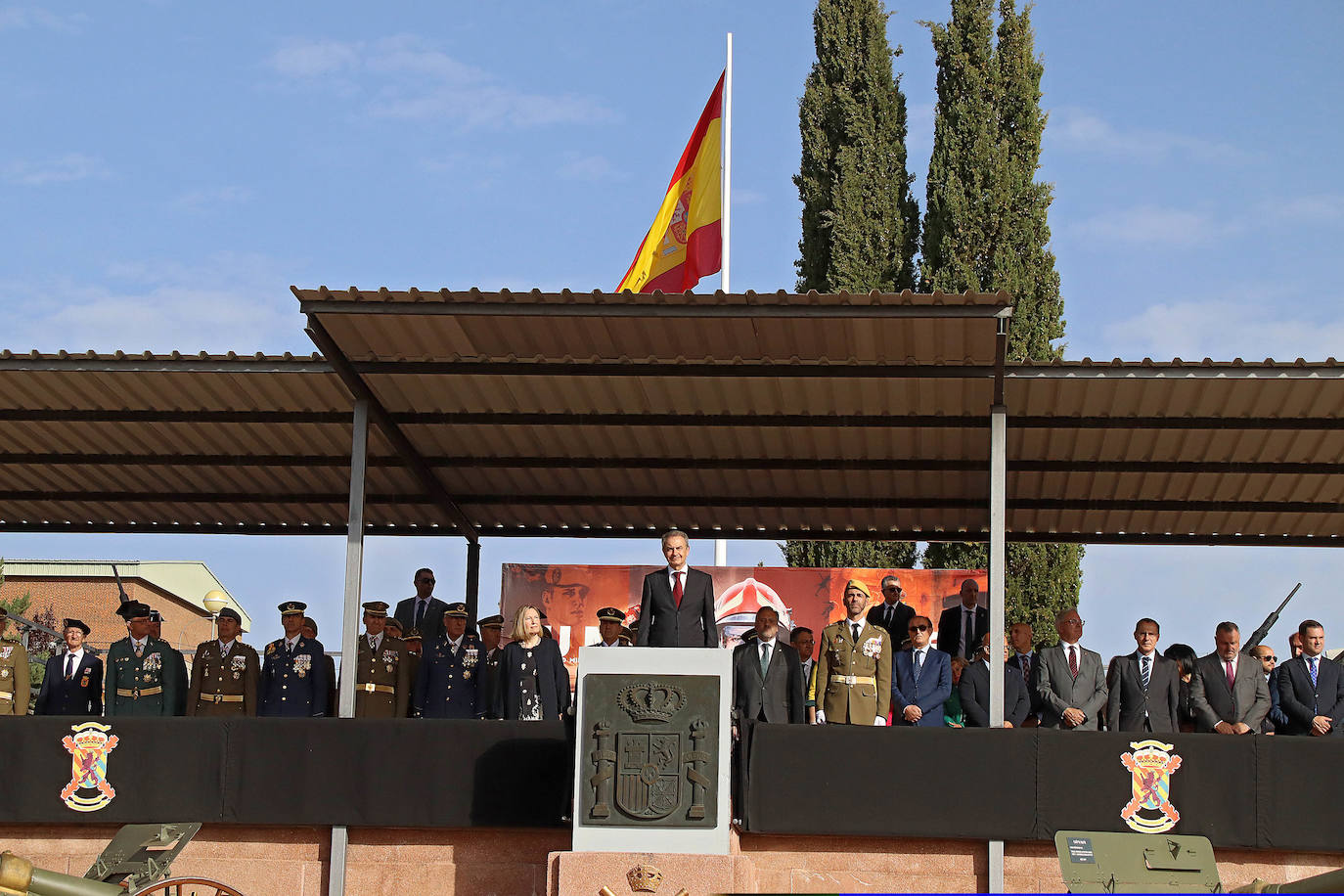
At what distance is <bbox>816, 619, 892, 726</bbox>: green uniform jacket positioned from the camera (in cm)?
1174

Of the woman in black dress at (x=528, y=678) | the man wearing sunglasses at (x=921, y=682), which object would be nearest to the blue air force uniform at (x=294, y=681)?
the woman in black dress at (x=528, y=678)

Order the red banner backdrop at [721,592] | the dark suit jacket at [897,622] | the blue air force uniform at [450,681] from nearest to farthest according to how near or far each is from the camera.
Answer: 1. the blue air force uniform at [450,681]
2. the dark suit jacket at [897,622]
3. the red banner backdrop at [721,592]

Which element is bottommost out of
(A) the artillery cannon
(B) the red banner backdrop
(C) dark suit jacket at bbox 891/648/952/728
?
(A) the artillery cannon

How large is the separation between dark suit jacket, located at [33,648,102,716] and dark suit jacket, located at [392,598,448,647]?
2.56 m

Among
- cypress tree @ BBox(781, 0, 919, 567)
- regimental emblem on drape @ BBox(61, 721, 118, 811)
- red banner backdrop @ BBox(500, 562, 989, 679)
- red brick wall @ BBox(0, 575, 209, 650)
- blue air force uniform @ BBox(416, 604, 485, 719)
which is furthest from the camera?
red brick wall @ BBox(0, 575, 209, 650)

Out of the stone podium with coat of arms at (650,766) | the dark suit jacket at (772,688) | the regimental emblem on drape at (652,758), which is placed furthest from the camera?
the dark suit jacket at (772,688)

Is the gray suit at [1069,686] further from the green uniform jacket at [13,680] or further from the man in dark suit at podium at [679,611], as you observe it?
the green uniform jacket at [13,680]

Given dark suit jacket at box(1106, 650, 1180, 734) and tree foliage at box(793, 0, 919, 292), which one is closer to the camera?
dark suit jacket at box(1106, 650, 1180, 734)

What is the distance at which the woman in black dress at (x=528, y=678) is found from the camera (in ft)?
38.5

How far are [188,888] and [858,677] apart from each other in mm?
4845

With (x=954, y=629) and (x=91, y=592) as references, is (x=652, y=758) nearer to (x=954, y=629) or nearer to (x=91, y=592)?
(x=954, y=629)

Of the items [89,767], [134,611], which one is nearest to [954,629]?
[134,611]

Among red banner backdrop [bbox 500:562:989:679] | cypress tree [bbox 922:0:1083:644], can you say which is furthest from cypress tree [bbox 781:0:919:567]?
red banner backdrop [bbox 500:562:989:679]

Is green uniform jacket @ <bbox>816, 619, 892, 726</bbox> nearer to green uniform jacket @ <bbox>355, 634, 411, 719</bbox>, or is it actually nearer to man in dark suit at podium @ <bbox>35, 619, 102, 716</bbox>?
green uniform jacket @ <bbox>355, 634, 411, 719</bbox>
